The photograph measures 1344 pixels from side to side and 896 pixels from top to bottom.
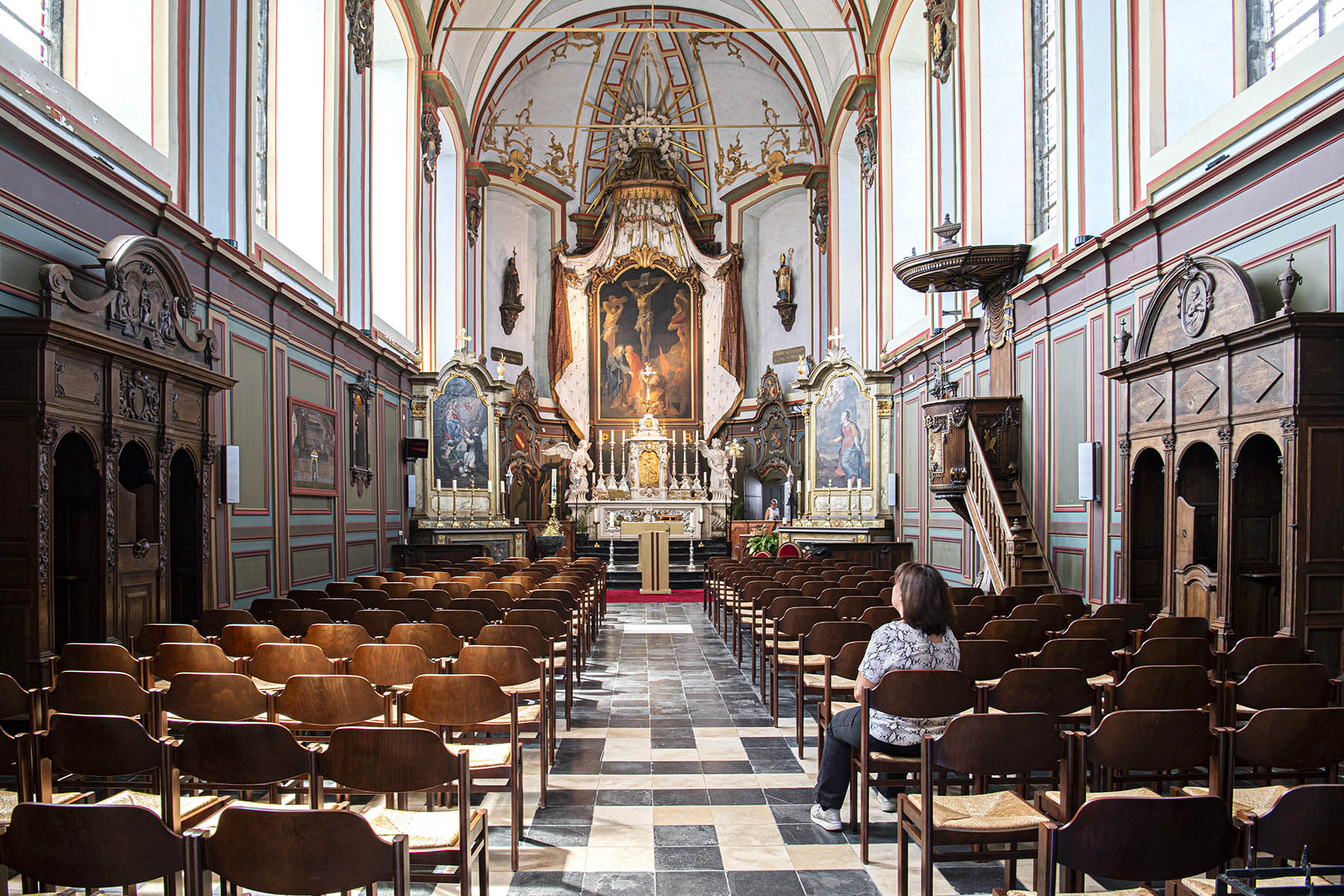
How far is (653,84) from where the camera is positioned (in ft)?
92.2

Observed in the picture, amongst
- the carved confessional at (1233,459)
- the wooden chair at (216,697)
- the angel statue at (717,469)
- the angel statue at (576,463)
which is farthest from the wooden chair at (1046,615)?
the angel statue at (576,463)

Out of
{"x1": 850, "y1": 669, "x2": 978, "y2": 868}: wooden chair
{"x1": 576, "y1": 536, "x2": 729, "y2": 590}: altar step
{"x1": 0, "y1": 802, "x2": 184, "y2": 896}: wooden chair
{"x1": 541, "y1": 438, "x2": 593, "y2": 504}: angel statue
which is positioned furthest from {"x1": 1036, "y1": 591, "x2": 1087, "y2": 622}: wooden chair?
{"x1": 541, "y1": 438, "x2": 593, "y2": 504}: angel statue

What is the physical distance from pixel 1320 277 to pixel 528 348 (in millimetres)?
23541

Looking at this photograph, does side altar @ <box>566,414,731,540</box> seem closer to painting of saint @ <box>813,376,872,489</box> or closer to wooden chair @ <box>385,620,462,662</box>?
painting of saint @ <box>813,376,872,489</box>

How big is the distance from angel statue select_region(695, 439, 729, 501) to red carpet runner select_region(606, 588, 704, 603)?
287 inches

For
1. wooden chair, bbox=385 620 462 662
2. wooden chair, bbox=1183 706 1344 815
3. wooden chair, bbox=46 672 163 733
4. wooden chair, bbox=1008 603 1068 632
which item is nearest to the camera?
wooden chair, bbox=1183 706 1344 815

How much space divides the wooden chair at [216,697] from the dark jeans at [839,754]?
2748 mm

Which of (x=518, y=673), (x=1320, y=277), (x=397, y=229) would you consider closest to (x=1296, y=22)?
(x=1320, y=277)

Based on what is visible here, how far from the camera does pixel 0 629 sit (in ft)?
19.6

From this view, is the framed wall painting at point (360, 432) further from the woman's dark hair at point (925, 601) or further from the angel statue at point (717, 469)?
the angel statue at point (717, 469)

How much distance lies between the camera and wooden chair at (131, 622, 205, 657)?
6012 millimetres

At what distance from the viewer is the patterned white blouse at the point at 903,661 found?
4.37 metres

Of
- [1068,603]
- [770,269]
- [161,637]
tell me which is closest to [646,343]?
[770,269]

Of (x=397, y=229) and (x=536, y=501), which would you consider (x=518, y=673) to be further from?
(x=536, y=501)
